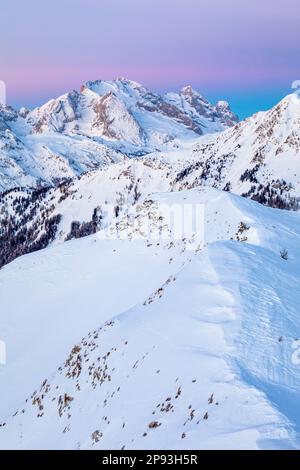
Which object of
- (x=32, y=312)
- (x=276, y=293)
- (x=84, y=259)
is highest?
(x=276, y=293)

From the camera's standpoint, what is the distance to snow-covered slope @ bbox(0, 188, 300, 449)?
47.7ft

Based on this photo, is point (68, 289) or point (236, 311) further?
point (68, 289)

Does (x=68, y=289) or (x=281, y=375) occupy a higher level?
(x=281, y=375)

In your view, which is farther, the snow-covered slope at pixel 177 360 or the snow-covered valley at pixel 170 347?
Answer: the snow-covered valley at pixel 170 347

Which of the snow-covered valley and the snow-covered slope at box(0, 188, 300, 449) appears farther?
the snow-covered valley

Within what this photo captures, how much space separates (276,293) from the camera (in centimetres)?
2416

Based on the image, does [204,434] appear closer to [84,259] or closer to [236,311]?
[236,311]

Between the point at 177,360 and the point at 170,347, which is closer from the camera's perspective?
the point at 177,360

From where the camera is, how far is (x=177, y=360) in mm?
19016

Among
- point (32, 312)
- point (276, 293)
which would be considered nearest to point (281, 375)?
point (276, 293)

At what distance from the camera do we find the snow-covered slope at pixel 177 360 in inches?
572
